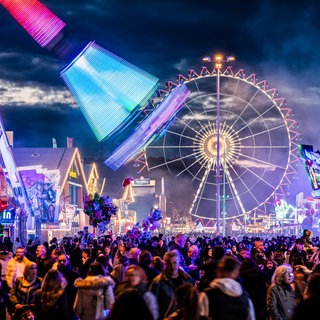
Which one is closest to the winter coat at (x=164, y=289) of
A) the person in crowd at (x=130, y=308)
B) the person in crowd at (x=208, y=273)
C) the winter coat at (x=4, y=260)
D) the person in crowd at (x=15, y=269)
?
the person in crowd at (x=208, y=273)

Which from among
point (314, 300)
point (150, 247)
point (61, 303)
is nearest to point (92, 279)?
point (61, 303)

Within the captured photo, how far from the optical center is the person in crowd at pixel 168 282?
984 cm

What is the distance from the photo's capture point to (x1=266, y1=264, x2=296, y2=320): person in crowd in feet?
35.6

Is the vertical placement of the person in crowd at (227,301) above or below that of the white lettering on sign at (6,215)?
below

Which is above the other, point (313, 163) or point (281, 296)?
point (313, 163)

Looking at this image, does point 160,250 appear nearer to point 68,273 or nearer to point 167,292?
point 68,273

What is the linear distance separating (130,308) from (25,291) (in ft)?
16.7

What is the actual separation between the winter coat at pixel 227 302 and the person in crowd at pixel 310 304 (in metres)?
0.79

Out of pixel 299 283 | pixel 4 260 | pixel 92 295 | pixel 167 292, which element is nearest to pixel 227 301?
pixel 167 292

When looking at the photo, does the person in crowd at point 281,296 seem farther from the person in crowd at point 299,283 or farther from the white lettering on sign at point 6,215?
the white lettering on sign at point 6,215

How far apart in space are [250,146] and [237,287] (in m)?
46.1

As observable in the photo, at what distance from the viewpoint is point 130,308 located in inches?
246

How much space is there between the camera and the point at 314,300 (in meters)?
7.01

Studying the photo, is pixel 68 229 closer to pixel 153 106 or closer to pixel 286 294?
pixel 153 106
